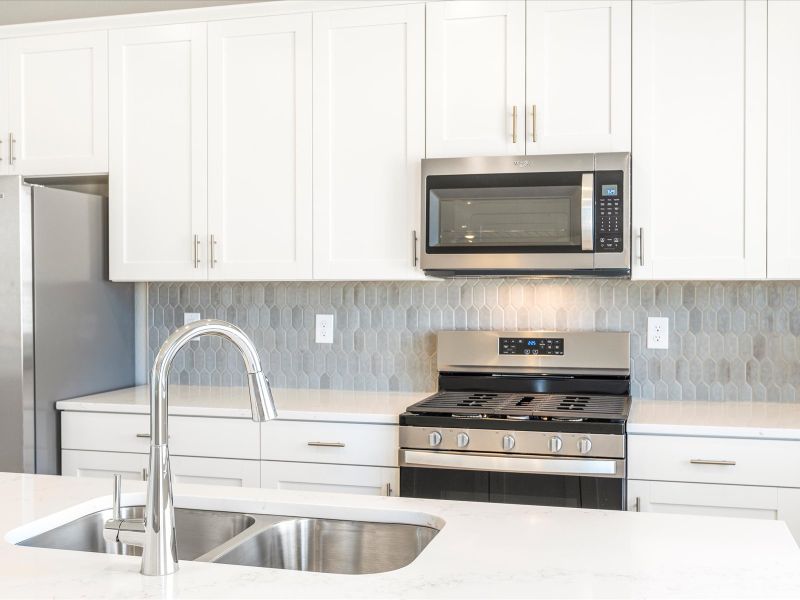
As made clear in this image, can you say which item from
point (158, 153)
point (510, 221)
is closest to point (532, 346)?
point (510, 221)

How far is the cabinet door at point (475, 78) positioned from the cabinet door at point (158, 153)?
911 millimetres

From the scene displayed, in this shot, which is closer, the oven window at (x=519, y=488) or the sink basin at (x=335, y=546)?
the sink basin at (x=335, y=546)

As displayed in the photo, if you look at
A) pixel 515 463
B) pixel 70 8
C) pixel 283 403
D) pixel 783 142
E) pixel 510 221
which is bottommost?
pixel 515 463

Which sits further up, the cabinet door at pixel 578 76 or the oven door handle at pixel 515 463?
the cabinet door at pixel 578 76

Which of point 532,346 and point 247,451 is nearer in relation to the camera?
point 247,451

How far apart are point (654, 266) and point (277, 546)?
1.76 m

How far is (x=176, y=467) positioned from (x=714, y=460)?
181 cm

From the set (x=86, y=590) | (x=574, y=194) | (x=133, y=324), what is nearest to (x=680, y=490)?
(x=574, y=194)

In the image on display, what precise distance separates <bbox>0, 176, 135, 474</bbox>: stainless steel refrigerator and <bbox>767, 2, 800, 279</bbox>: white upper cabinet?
2.50 meters

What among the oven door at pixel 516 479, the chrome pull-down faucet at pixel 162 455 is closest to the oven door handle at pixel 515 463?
the oven door at pixel 516 479

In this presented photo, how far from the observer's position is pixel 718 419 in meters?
2.66

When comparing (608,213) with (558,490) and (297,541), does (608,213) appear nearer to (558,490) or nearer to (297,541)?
(558,490)

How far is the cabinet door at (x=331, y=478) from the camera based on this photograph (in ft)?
9.07

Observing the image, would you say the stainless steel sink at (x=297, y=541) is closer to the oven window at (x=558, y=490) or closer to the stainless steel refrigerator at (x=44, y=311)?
the oven window at (x=558, y=490)
